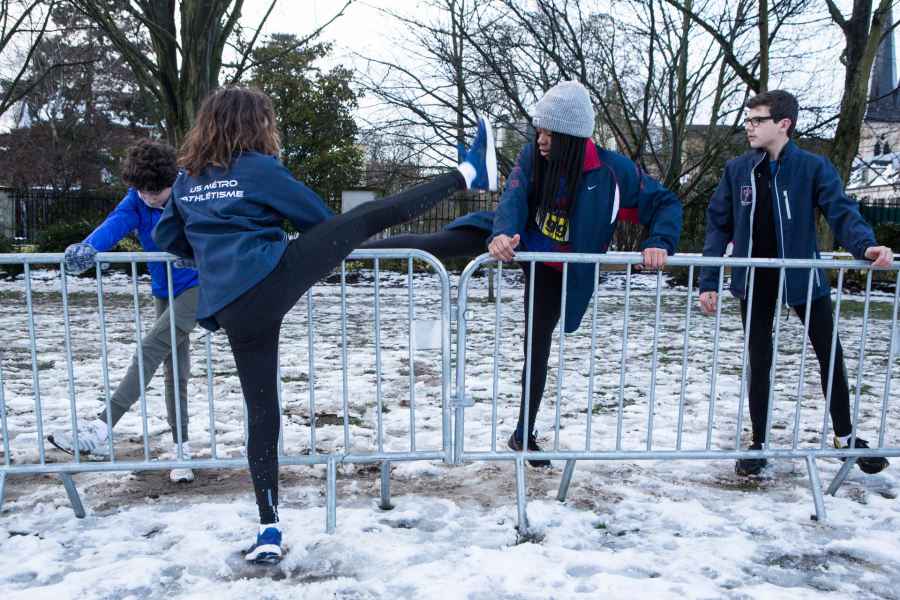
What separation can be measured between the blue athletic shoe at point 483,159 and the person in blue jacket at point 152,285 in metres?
1.48

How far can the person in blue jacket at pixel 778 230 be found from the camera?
313 cm

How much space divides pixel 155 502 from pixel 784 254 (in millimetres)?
3344

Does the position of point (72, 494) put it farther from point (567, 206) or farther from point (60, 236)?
point (60, 236)

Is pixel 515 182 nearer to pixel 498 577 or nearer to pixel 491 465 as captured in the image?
pixel 491 465

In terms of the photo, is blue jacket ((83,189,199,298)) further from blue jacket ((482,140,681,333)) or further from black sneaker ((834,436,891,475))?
black sneaker ((834,436,891,475))

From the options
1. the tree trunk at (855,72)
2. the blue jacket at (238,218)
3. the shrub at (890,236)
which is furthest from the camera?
the shrub at (890,236)

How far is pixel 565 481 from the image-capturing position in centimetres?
292

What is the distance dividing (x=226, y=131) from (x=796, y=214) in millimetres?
2754

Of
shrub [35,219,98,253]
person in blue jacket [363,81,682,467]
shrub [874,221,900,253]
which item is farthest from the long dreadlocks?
shrub [35,219,98,253]

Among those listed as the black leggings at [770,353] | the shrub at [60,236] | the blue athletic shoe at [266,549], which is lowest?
the blue athletic shoe at [266,549]

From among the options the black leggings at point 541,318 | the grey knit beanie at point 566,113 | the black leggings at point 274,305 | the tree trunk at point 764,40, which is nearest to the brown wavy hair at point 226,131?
the black leggings at point 274,305

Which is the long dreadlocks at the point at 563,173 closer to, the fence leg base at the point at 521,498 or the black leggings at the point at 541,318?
the black leggings at the point at 541,318

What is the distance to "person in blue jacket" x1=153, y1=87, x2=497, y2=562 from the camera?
7.17 ft

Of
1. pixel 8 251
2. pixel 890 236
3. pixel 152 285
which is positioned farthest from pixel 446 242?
pixel 8 251
